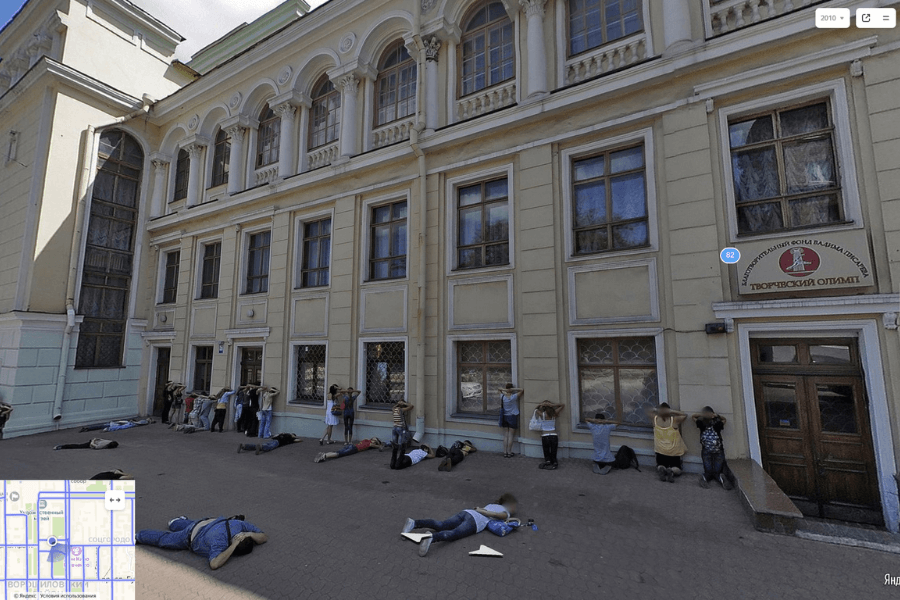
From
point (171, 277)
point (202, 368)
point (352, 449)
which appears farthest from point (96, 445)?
point (171, 277)

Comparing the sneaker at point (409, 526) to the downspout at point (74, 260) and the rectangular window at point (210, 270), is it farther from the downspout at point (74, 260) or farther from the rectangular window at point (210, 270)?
the downspout at point (74, 260)

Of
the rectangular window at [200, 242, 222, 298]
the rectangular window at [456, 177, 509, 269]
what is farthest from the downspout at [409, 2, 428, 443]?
the rectangular window at [200, 242, 222, 298]

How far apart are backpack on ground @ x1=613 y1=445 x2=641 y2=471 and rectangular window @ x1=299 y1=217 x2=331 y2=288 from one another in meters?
9.02

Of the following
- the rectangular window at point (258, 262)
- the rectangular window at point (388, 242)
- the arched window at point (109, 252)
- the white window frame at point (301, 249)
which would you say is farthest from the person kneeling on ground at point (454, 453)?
the arched window at point (109, 252)

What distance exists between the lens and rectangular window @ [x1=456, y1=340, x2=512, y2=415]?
9836 millimetres

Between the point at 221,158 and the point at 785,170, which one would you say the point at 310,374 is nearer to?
the point at 221,158

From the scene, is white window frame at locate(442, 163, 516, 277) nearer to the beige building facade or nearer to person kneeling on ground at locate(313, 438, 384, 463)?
the beige building facade

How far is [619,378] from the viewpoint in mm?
8547

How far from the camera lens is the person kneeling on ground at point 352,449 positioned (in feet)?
31.1

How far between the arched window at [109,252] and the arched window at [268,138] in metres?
6.49

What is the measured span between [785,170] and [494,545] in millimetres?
7839

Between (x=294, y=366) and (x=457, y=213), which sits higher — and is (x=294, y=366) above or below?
below

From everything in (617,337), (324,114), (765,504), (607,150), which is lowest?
(765,504)

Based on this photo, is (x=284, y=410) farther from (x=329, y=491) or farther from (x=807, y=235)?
(x=807, y=235)
